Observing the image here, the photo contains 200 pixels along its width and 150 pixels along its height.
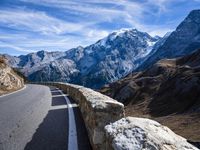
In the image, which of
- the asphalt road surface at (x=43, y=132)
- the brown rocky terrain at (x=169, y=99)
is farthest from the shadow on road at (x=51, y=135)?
the brown rocky terrain at (x=169, y=99)

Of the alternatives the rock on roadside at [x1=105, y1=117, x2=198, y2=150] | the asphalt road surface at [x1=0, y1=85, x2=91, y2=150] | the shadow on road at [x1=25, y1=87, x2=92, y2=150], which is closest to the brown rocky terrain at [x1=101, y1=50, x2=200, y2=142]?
the asphalt road surface at [x1=0, y1=85, x2=91, y2=150]

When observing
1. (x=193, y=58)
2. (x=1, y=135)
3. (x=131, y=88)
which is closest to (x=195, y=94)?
(x=131, y=88)

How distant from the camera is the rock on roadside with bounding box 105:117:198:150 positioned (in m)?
4.14

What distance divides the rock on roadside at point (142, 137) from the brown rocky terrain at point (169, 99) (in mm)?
20914

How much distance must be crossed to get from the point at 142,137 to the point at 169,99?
4754 cm

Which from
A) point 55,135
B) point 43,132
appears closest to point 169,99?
point 43,132

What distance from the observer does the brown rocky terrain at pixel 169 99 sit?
34.0 meters

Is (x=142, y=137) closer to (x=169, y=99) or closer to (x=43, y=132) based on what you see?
(x=43, y=132)

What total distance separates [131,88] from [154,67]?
21282 millimetres

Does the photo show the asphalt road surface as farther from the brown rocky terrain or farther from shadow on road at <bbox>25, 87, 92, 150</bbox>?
the brown rocky terrain

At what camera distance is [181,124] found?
32688 millimetres

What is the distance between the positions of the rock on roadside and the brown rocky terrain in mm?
20914

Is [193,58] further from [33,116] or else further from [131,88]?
[33,116]

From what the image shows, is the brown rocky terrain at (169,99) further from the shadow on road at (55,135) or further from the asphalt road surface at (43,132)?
the shadow on road at (55,135)
